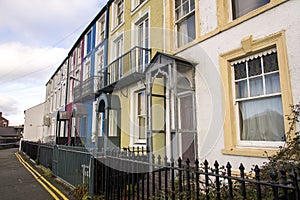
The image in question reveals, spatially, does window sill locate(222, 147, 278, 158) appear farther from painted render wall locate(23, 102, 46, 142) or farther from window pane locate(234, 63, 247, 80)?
painted render wall locate(23, 102, 46, 142)

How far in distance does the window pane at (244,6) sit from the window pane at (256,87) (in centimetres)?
186

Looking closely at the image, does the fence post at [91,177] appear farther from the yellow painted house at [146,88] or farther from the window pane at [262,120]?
the window pane at [262,120]

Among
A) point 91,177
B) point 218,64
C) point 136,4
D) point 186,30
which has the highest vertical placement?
point 136,4

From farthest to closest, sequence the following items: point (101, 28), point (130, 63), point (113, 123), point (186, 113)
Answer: point (101, 28) → point (113, 123) → point (130, 63) → point (186, 113)

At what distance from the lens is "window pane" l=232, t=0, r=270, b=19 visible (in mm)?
5481

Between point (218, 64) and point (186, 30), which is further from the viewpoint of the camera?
point (186, 30)

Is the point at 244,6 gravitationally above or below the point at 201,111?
above

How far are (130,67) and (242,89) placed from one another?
5.53m

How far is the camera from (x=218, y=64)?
19.9ft

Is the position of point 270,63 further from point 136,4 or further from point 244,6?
point 136,4

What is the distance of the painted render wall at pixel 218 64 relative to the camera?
4.50 m

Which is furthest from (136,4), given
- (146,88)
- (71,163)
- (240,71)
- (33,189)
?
(33,189)

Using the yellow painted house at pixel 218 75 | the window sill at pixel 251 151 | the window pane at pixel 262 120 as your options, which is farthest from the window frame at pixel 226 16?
the window sill at pixel 251 151

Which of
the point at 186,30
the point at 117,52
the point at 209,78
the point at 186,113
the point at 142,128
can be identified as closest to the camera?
the point at 209,78
